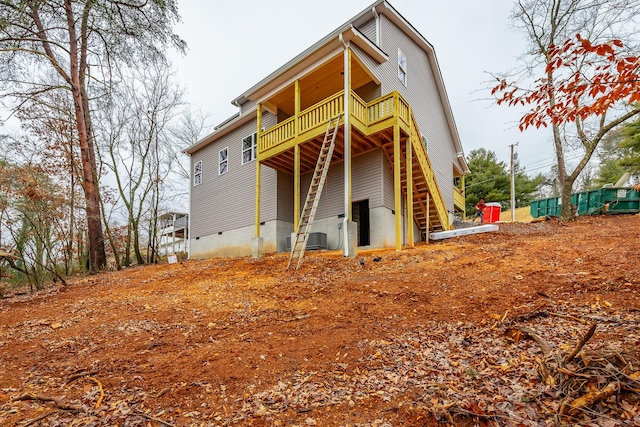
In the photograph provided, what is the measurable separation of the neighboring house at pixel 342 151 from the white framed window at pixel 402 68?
4 cm

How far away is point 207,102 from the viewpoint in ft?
76.0

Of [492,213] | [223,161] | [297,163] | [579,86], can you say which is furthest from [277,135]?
[492,213]

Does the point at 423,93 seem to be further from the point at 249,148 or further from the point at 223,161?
the point at 223,161

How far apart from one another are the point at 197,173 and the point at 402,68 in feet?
37.7

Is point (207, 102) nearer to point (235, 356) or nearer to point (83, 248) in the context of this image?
point (83, 248)

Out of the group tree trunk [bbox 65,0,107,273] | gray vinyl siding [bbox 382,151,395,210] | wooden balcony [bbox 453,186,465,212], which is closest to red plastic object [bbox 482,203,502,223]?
wooden balcony [bbox 453,186,465,212]

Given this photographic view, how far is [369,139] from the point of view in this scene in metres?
9.72

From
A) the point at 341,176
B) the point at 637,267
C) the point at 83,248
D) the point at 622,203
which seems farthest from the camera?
the point at 83,248

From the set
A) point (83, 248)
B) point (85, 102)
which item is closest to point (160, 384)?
point (85, 102)

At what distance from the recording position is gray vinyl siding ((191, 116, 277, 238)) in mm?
12594

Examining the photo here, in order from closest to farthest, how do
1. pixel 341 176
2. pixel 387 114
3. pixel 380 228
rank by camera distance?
pixel 387 114, pixel 380 228, pixel 341 176

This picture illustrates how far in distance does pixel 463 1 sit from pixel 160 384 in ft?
39.1

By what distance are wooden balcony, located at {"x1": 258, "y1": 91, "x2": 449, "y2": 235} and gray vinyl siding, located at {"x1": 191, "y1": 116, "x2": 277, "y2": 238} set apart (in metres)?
1.81

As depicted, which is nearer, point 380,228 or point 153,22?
point 153,22
